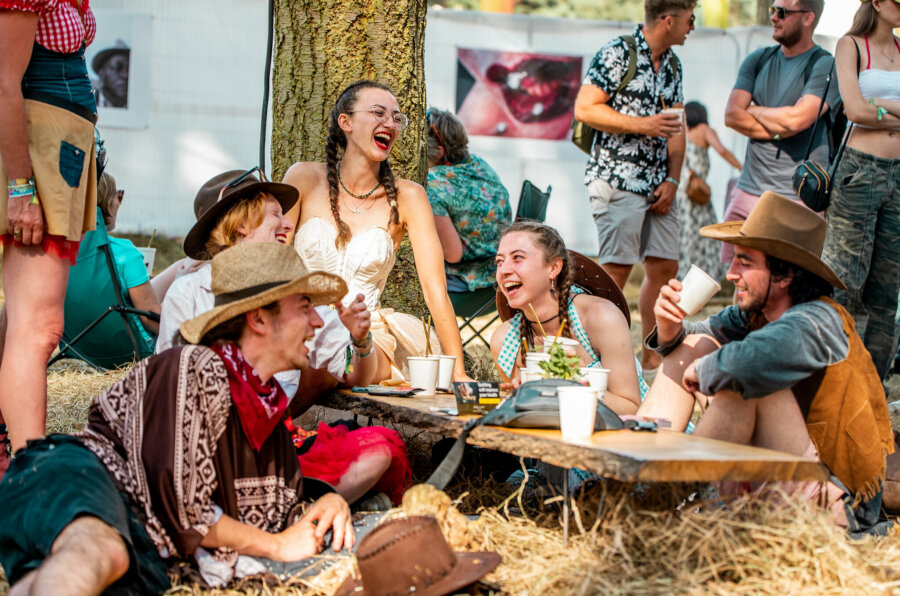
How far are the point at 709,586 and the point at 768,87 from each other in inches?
179

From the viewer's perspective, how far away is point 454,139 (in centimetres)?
704

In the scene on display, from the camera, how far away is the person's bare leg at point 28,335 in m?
3.46

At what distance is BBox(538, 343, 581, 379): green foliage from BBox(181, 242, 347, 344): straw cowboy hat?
74cm

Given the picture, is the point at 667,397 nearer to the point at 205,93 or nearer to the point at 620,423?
the point at 620,423

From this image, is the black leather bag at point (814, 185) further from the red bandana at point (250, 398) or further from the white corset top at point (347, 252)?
the red bandana at point (250, 398)

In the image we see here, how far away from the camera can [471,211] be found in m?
6.87

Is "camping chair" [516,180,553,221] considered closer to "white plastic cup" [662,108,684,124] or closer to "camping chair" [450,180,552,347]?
"camping chair" [450,180,552,347]

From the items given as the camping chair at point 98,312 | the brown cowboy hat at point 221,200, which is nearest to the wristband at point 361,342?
the brown cowboy hat at point 221,200

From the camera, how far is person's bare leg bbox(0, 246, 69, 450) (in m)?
3.46

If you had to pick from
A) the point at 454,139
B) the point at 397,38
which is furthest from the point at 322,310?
the point at 454,139

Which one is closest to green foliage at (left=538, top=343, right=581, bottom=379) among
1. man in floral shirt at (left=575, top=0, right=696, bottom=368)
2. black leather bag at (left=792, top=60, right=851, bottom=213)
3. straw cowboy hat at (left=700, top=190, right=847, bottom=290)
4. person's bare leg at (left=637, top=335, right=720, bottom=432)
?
person's bare leg at (left=637, top=335, right=720, bottom=432)

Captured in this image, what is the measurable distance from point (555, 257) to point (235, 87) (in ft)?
26.6

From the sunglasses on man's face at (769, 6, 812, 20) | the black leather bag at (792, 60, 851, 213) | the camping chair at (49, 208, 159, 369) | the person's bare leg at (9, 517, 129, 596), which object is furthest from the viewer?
the sunglasses on man's face at (769, 6, 812, 20)

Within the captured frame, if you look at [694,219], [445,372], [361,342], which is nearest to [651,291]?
[445,372]
